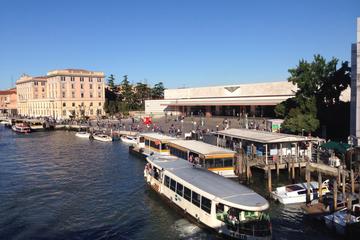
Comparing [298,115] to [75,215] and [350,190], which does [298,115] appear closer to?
[350,190]

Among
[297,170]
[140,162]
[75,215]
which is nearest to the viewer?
[75,215]

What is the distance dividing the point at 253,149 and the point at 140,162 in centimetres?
1393

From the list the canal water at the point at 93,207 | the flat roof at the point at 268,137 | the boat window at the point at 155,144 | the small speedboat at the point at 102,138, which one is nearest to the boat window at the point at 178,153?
the boat window at the point at 155,144

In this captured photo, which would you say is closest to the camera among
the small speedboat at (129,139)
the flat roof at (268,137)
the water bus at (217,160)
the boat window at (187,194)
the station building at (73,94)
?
the boat window at (187,194)

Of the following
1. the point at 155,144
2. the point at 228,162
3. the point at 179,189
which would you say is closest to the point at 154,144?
the point at 155,144

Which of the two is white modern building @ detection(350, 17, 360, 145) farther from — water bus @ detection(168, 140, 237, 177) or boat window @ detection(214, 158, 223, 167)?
boat window @ detection(214, 158, 223, 167)

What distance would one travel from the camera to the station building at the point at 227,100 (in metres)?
70.1

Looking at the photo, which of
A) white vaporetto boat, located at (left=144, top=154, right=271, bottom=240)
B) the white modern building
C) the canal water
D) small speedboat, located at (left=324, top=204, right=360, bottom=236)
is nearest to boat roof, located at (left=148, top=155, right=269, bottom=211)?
white vaporetto boat, located at (left=144, top=154, right=271, bottom=240)

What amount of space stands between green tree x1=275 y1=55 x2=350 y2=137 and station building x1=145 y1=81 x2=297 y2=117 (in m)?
14.2

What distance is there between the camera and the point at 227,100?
8088cm

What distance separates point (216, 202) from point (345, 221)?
750 centimetres

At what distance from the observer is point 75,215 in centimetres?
2389

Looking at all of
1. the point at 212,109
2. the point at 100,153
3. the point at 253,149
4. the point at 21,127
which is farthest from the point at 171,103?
the point at 253,149

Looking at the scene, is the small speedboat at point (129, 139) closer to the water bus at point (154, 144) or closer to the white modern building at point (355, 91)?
the water bus at point (154, 144)
